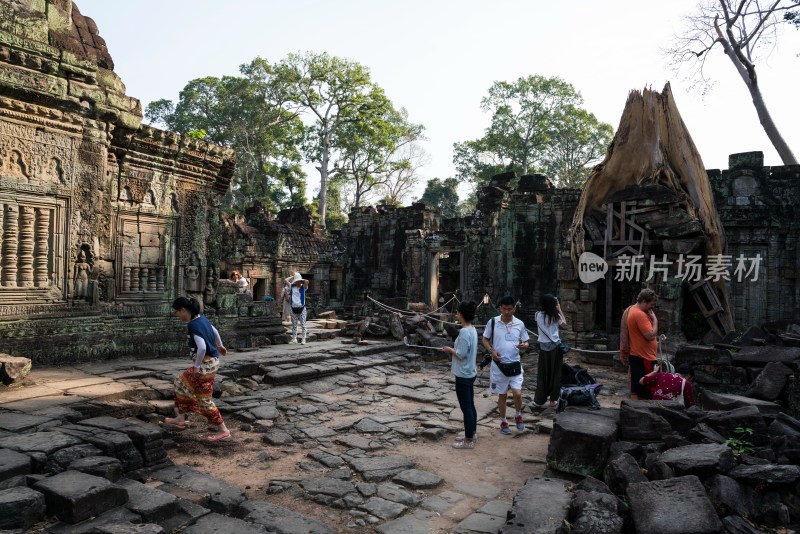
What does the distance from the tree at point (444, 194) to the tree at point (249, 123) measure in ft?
49.7

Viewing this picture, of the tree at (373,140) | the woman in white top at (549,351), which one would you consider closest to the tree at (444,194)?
the tree at (373,140)

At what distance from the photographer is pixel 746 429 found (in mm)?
4461

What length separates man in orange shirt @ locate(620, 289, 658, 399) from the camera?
6.23 meters

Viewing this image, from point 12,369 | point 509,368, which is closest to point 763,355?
point 509,368

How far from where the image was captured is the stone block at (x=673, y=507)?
3.13 m

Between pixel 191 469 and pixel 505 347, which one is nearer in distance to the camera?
pixel 191 469

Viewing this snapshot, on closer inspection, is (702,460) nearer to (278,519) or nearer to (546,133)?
(278,519)

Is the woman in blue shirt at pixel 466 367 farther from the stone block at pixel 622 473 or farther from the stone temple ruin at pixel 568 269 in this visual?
the stone block at pixel 622 473

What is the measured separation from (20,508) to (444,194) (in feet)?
144

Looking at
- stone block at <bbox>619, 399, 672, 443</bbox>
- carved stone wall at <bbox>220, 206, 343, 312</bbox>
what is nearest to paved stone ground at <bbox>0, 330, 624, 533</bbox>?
stone block at <bbox>619, 399, 672, 443</bbox>

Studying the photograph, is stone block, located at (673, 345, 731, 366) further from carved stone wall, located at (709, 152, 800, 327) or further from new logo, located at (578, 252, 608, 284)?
carved stone wall, located at (709, 152, 800, 327)

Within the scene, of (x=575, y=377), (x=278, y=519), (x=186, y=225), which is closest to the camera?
(x=278, y=519)

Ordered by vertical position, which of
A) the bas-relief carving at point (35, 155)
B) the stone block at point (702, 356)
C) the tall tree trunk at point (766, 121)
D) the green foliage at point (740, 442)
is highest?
the tall tree trunk at point (766, 121)

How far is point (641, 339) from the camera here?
248 inches
